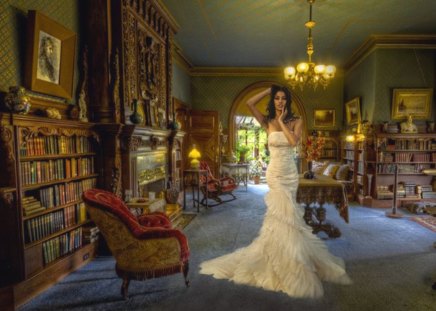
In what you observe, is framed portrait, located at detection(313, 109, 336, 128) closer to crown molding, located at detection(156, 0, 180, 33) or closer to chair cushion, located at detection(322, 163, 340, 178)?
chair cushion, located at detection(322, 163, 340, 178)

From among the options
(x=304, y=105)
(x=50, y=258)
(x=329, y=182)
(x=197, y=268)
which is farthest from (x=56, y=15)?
(x=304, y=105)

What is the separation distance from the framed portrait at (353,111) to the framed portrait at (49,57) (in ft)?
21.5

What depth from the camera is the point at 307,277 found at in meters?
2.67

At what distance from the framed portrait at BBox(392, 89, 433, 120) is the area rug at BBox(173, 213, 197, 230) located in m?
5.10

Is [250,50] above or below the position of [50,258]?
above

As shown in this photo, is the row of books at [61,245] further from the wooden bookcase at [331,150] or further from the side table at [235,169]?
the wooden bookcase at [331,150]

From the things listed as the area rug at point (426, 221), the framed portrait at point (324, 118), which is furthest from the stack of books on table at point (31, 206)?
the framed portrait at point (324, 118)

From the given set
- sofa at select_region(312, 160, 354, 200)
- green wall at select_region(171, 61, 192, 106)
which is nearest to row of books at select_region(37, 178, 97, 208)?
green wall at select_region(171, 61, 192, 106)

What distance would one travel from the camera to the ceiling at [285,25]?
15.5 ft

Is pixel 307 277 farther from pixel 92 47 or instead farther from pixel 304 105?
pixel 304 105

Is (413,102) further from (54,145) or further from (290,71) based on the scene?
(54,145)

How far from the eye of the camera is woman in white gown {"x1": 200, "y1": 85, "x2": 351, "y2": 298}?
2.76m

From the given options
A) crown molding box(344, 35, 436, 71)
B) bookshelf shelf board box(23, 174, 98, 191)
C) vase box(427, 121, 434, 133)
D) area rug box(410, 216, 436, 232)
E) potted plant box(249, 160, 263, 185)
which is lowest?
area rug box(410, 216, 436, 232)

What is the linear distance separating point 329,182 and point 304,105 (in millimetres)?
5153
